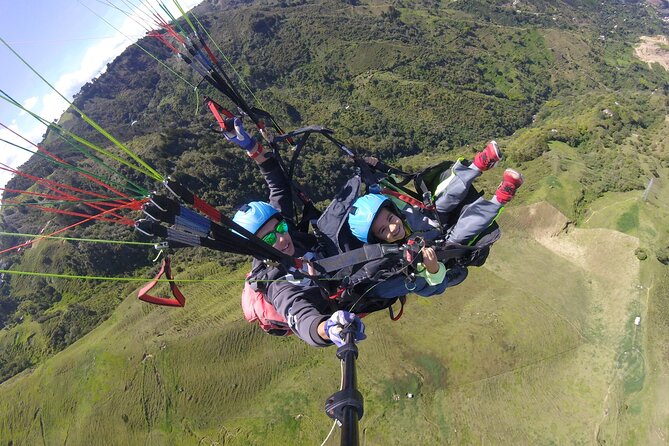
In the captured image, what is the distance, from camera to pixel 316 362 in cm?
1998

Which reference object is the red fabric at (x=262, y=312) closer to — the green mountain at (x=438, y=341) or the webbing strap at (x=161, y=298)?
the webbing strap at (x=161, y=298)

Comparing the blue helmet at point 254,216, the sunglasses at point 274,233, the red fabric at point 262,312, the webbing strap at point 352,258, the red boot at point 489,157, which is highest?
the blue helmet at point 254,216

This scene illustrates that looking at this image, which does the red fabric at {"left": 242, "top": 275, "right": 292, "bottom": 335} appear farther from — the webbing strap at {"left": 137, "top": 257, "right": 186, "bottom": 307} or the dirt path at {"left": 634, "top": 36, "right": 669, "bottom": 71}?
the dirt path at {"left": 634, "top": 36, "right": 669, "bottom": 71}

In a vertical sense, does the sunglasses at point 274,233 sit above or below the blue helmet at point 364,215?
above

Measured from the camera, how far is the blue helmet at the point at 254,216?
445 cm

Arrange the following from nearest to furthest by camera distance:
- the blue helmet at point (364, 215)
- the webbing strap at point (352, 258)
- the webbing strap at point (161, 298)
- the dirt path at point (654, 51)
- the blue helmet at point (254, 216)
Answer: the webbing strap at point (161, 298) < the webbing strap at point (352, 258) < the blue helmet at point (254, 216) < the blue helmet at point (364, 215) < the dirt path at point (654, 51)

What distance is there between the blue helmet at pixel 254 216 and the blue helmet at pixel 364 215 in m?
0.95

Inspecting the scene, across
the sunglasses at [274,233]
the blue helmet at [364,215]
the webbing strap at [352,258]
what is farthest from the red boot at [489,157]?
the sunglasses at [274,233]

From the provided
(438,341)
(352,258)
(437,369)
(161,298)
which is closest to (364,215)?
(352,258)

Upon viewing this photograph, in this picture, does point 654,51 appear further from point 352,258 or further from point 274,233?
point 274,233

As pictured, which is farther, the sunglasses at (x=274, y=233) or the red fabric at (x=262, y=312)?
the red fabric at (x=262, y=312)

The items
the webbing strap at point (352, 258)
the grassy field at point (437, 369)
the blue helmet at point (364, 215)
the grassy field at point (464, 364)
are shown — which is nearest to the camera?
the webbing strap at point (352, 258)

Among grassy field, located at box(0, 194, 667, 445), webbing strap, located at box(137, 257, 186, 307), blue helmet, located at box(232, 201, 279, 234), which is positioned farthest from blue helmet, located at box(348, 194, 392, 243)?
grassy field, located at box(0, 194, 667, 445)

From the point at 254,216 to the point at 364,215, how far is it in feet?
4.21
